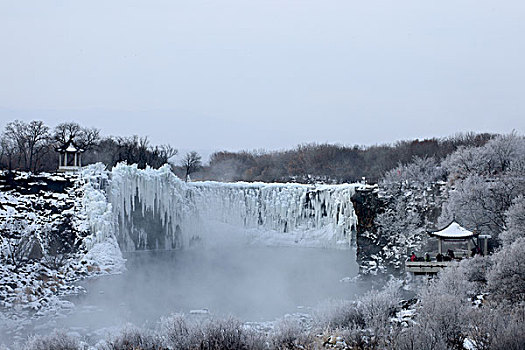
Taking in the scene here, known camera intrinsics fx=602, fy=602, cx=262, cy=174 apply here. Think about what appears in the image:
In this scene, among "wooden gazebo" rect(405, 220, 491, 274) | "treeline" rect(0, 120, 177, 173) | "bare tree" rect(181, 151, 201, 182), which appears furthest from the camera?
"bare tree" rect(181, 151, 201, 182)

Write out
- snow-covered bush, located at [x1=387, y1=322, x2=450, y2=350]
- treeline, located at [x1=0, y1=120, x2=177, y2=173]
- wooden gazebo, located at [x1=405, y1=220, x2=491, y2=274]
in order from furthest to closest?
1. treeline, located at [x1=0, y1=120, x2=177, y2=173]
2. wooden gazebo, located at [x1=405, y1=220, x2=491, y2=274]
3. snow-covered bush, located at [x1=387, y1=322, x2=450, y2=350]

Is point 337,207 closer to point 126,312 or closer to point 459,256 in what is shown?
point 459,256

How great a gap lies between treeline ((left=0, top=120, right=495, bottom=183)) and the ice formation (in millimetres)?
9175

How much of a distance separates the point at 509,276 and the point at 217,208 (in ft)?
71.1

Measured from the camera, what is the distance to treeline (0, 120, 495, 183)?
1623 inches

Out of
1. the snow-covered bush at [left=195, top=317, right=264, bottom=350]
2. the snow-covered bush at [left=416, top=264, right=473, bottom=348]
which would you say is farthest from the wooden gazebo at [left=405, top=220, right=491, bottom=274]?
the snow-covered bush at [left=195, top=317, right=264, bottom=350]

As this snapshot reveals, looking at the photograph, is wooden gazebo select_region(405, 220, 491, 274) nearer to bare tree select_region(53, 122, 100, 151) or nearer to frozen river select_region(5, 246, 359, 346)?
frozen river select_region(5, 246, 359, 346)

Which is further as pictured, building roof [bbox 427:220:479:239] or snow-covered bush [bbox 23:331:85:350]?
building roof [bbox 427:220:479:239]

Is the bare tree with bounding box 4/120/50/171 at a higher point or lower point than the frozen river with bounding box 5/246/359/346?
higher

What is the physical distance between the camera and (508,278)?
11.4 m

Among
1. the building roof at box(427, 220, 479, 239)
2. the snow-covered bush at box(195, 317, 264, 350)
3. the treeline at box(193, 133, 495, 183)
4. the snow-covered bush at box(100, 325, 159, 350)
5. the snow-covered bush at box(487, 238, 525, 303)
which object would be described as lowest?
the snow-covered bush at box(100, 325, 159, 350)

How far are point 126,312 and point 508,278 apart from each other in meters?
9.29

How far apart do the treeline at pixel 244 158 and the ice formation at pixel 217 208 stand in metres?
9.18

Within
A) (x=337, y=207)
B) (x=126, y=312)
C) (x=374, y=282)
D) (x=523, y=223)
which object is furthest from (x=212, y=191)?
(x=523, y=223)
